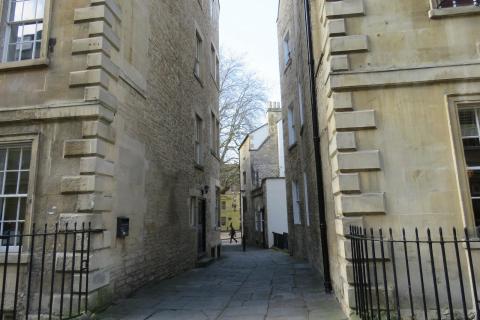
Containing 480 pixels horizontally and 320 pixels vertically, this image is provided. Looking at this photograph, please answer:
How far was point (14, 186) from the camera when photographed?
7133mm

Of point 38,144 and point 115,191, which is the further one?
point 115,191

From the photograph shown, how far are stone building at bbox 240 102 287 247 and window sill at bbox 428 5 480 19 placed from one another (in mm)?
19360

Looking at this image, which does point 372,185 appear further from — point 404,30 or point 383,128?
point 404,30

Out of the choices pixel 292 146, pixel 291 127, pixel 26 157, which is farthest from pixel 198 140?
pixel 26 157

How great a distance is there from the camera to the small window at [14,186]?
23.0 ft

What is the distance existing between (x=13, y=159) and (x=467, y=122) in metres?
8.41

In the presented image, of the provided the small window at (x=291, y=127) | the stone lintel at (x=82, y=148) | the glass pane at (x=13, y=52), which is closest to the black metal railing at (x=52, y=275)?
the stone lintel at (x=82, y=148)

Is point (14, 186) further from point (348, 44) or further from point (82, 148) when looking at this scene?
point (348, 44)

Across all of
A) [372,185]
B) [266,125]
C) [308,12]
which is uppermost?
[266,125]

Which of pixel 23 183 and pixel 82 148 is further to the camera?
pixel 23 183

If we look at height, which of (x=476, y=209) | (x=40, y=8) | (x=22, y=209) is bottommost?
(x=476, y=209)

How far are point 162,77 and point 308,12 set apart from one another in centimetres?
452

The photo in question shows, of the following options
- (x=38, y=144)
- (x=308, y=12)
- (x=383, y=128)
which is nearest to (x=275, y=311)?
(x=383, y=128)

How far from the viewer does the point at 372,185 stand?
19.5ft
